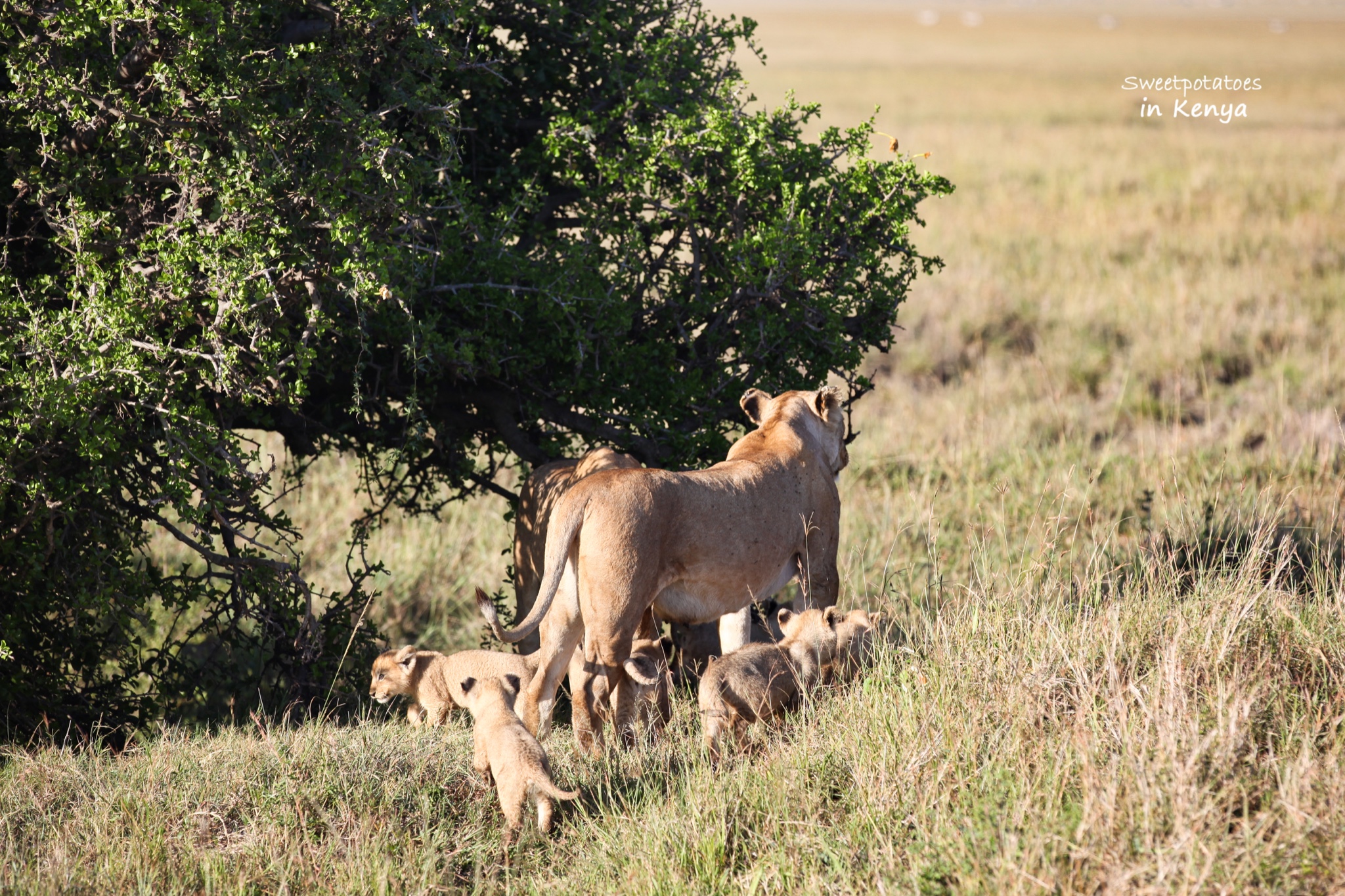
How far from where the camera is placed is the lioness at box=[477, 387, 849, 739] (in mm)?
5398

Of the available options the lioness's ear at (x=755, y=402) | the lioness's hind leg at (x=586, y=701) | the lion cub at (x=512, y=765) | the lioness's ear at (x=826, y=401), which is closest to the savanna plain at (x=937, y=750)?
the lion cub at (x=512, y=765)

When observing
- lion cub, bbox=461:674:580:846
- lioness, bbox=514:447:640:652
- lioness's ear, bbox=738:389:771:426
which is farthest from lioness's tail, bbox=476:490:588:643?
lioness's ear, bbox=738:389:771:426

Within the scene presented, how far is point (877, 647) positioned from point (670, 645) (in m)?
1.98

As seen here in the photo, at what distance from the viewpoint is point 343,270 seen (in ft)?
17.7

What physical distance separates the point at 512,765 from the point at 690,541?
142 centimetres

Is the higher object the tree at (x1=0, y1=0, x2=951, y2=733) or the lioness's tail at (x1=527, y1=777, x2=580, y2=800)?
the tree at (x1=0, y1=0, x2=951, y2=733)

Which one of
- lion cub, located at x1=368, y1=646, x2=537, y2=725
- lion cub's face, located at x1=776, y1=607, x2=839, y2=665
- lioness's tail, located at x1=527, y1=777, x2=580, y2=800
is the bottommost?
lion cub, located at x1=368, y1=646, x2=537, y2=725

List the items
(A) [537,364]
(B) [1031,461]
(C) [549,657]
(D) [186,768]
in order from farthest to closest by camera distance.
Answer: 1. (B) [1031,461]
2. (A) [537,364]
3. (C) [549,657]
4. (D) [186,768]

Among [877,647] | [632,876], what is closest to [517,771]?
[632,876]

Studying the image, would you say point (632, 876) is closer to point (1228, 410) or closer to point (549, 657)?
point (549, 657)

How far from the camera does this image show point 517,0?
739 centimetres

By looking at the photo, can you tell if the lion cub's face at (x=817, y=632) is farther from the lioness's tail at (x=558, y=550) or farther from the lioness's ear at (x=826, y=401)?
the lioness's tail at (x=558, y=550)

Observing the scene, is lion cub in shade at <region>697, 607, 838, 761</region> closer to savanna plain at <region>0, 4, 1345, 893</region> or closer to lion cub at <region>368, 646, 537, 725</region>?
savanna plain at <region>0, 4, 1345, 893</region>

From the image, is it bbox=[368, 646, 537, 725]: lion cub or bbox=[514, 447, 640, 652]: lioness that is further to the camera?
bbox=[368, 646, 537, 725]: lion cub
